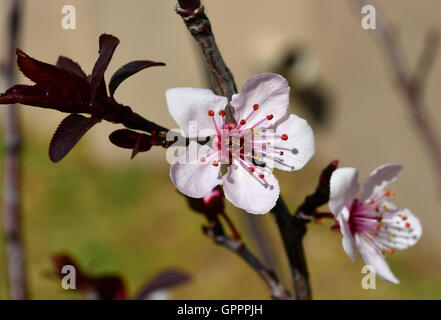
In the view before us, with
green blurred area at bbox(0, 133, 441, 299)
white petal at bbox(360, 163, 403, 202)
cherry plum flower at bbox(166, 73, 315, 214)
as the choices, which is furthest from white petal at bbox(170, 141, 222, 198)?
green blurred area at bbox(0, 133, 441, 299)

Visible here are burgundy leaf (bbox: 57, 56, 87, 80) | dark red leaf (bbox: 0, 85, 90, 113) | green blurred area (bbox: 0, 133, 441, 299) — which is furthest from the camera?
green blurred area (bbox: 0, 133, 441, 299)

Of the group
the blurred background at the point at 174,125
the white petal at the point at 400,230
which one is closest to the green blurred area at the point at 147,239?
the blurred background at the point at 174,125

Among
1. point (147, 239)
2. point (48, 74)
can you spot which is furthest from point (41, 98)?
point (147, 239)

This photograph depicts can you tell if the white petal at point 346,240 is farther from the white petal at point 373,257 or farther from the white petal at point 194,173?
the white petal at point 194,173

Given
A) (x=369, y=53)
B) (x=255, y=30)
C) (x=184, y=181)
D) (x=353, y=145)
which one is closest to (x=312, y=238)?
(x=353, y=145)

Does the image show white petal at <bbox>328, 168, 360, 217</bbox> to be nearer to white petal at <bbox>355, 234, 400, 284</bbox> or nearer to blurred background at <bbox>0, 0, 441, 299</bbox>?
white petal at <bbox>355, 234, 400, 284</bbox>
